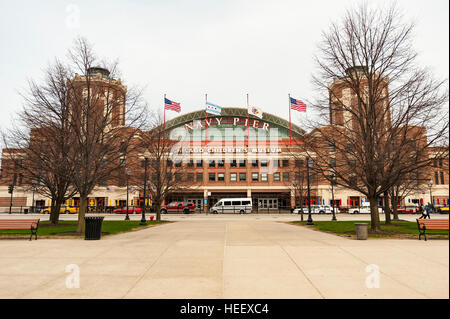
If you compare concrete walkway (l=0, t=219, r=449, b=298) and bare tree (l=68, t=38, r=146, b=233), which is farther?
bare tree (l=68, t=38, r=146, b=233)

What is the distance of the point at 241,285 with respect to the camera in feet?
19.7

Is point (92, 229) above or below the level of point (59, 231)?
above

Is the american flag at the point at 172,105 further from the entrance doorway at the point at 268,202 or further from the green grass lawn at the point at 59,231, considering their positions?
the entrance doorway at the point at 268,202

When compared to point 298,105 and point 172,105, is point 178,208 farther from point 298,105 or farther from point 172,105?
point 298,105

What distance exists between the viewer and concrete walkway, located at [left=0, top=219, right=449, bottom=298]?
5527 mm

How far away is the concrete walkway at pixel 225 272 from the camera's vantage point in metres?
5.53

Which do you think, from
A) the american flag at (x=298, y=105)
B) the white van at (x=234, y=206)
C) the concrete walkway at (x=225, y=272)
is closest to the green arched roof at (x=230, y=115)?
the white van at (x=234, y=206)

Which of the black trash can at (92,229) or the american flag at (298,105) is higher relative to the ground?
the american flag at (298,105)

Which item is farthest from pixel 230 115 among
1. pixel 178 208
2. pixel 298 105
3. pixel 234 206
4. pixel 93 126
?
pixel 93 126

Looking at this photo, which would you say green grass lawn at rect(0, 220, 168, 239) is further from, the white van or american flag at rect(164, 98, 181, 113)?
the white van

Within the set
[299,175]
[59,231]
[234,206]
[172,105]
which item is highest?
[172,105]

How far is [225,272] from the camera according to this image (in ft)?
23.4

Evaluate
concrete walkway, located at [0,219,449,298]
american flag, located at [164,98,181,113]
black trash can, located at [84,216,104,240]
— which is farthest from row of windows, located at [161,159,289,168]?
concrete walkway, located at [0,219,449,298]
